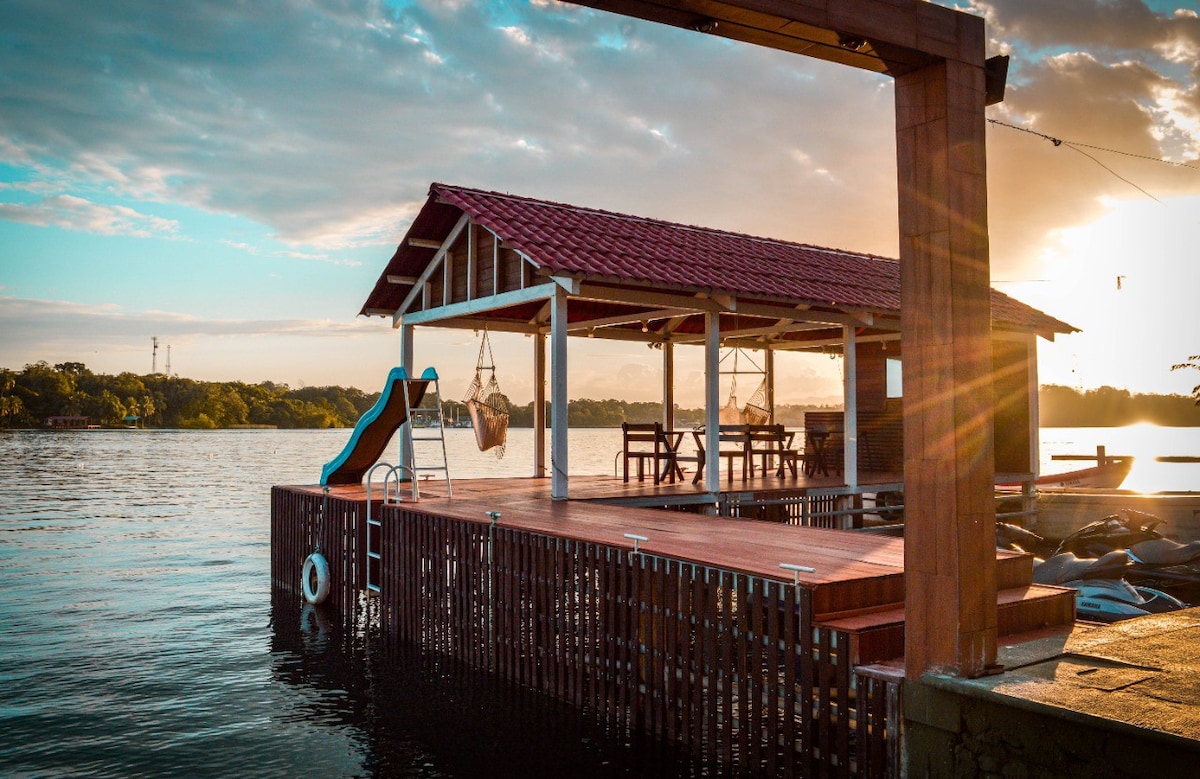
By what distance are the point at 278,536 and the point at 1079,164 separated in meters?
13.9

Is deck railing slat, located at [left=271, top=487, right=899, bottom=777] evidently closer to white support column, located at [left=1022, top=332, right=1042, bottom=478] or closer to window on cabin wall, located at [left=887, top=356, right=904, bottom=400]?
window on cabin wall, located at [left=887, top=356, right=904, bottom=400]

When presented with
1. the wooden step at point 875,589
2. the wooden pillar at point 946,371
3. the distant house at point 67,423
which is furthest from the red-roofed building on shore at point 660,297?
the distant house at point 67,423

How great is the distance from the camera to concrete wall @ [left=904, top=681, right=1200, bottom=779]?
3760 millimetres

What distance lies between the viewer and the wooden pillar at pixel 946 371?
4762mm

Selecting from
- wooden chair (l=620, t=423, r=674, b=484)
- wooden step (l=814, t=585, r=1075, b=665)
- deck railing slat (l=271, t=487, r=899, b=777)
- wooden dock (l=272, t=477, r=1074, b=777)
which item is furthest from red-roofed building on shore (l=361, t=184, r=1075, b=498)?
wooden step (l=814, t=585, r=1075, b=665)

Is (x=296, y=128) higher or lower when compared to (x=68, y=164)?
lower

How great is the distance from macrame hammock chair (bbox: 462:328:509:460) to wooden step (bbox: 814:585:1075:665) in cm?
855

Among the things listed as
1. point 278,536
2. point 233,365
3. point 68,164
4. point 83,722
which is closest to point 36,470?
point 233,365

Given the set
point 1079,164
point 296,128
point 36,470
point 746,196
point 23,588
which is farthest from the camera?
point 36,470

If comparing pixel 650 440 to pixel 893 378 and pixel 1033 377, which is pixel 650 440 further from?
pixel 1033 377

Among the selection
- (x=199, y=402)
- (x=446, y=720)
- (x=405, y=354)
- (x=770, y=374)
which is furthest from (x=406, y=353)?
(x=199, y=402)

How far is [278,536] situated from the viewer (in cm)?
1409

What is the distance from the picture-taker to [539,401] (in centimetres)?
1623

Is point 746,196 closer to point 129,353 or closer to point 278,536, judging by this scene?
point 278,536
